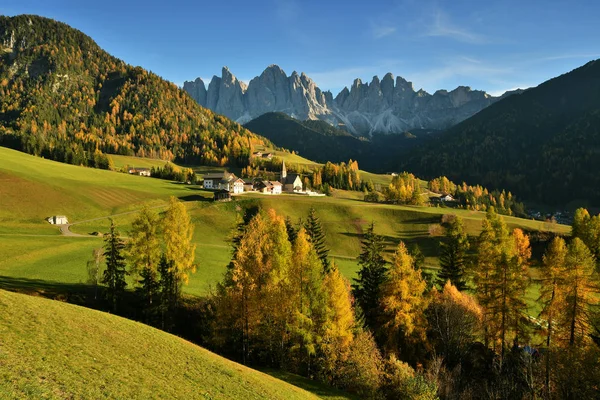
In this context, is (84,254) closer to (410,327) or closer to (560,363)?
(410,327)

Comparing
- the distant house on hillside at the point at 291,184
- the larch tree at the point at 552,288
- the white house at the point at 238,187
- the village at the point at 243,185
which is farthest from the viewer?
the distant house on hillside at the point at 291,184

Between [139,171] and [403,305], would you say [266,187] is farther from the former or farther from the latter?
[403,305]

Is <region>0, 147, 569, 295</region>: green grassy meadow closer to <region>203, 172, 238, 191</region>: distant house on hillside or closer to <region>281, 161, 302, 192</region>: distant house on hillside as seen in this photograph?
<region>203, 172, 238, 191</region>: distant house on hillside

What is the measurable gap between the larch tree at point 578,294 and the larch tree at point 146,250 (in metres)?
46.5

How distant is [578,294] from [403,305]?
58.3 ft

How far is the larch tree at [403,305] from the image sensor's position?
43.5m

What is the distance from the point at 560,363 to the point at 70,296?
54464mm

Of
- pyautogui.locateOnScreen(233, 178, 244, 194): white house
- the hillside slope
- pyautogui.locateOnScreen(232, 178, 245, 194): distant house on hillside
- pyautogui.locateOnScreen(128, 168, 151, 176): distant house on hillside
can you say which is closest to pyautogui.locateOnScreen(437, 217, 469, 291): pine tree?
→ the hillside slope

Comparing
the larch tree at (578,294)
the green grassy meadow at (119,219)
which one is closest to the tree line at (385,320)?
the larch tree at (578,294)

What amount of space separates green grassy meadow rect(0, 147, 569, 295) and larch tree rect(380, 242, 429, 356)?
86.0 ft

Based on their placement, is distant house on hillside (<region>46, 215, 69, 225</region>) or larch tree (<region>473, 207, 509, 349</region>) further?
Answer: distant house on hillside (<region>46, 215, 69, 225</region>)

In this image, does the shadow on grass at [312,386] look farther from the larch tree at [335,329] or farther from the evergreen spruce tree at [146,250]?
the evergreen spruce tree at [146,250]

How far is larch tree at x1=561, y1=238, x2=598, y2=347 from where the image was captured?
34781mm

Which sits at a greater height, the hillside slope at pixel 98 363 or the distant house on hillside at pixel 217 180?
the distant house on hillside at pixel 217 180
